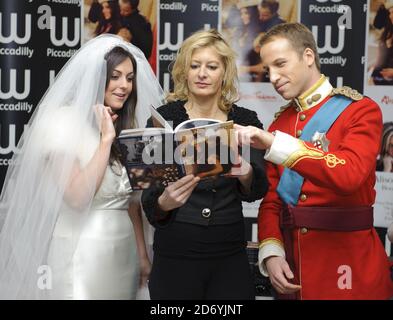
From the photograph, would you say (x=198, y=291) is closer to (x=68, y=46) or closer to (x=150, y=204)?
(x=150, y=204)

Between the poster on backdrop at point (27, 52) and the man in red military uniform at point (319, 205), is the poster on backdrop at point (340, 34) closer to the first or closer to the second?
the poster on backdrop at point (27, 52)

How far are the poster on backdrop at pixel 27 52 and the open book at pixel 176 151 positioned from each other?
193 centimetres

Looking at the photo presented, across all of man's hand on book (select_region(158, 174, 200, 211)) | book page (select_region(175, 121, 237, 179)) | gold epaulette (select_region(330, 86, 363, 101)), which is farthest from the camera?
gold epaulette (select_region(330, 86, 363, 101))

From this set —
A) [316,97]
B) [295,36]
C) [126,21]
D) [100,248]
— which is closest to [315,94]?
[316,97]

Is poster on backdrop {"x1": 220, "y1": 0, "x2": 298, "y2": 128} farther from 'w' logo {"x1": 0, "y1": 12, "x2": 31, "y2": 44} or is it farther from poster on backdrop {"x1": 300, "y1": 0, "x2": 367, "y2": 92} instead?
'w' logo {"x1": 0, "y1": 12, "x2": 31, "y2": 44}

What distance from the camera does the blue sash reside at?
7.65 ft

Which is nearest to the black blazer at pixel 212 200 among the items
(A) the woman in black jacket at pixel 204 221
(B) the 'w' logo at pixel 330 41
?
(A) the woman in black jacket at pixel 204 221

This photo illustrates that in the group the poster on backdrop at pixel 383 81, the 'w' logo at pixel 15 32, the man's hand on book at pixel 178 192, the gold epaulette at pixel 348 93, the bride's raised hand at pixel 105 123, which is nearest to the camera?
the man's hand on book at pixel 178 192

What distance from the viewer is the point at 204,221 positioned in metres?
2.40

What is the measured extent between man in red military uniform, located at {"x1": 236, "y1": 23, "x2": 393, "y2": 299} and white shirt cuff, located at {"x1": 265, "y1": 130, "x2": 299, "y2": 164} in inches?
1.6

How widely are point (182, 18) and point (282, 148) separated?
2121mm

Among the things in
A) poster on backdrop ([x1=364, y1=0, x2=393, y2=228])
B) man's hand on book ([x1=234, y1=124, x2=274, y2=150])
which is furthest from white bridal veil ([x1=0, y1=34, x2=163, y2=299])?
poster on backdrop ([x1=364, y1=0, x2=393, y2=228])

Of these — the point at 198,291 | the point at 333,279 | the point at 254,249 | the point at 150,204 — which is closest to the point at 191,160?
the point at 150,204

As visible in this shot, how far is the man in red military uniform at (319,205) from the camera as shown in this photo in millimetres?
2301
